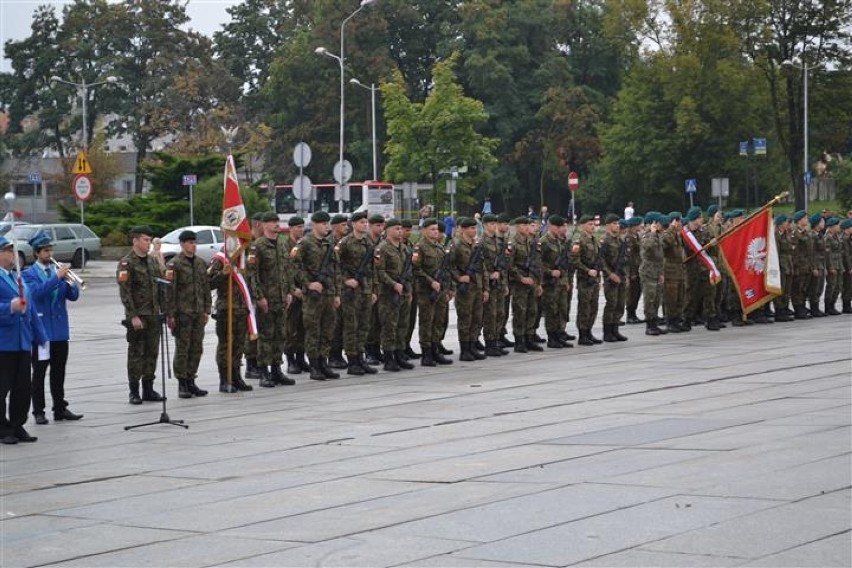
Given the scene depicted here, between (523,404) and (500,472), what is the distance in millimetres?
4239

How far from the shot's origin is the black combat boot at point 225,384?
57.0 ft

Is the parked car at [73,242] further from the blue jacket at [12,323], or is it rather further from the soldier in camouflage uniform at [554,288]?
the blue jacket at [12,323]

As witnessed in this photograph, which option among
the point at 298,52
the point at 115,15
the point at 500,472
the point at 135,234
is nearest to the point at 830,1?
the point at 298,52

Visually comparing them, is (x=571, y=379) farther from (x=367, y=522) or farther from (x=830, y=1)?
(x=830, y=1)

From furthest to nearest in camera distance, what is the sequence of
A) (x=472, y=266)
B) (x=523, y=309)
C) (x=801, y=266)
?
(x=801, y=266) → (x=523, y=309) → (x=472, y=266)

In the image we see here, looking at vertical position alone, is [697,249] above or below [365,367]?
above

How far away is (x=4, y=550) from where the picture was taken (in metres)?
8.98

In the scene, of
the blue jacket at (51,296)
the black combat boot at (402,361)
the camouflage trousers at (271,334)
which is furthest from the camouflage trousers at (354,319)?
the blue jacket at (51,296)

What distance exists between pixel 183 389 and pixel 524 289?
6.62 m

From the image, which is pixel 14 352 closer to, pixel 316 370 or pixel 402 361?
pixel 316 370

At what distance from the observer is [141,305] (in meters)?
16.3

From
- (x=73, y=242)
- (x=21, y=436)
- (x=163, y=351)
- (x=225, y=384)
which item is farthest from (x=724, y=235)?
(x=73, y=242)

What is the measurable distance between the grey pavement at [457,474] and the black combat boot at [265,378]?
1.65 feet

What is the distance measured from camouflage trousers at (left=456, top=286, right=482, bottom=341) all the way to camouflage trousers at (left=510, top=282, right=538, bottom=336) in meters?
1.12
